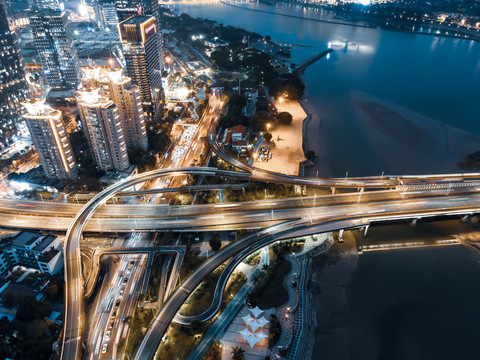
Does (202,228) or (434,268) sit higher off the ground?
(202,228)

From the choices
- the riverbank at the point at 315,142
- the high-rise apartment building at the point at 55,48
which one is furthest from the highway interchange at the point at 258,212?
the high-rise apartment building at the point at 55,48

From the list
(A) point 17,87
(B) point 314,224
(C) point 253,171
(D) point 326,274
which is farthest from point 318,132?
(A) point 17,87

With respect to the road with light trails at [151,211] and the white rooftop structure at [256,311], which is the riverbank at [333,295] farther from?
the road with light trails at [151,211]

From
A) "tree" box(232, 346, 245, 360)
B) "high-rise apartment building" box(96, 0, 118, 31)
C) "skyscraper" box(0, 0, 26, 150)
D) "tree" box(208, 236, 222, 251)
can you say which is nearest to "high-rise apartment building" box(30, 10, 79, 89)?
"skyscraper" box(0, 0, 26, 150)

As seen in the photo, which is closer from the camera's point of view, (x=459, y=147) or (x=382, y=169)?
(x=382, y=169)

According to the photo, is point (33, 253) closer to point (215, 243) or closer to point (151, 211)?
point (151, 211)

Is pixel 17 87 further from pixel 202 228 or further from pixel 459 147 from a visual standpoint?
pixel 459 147
